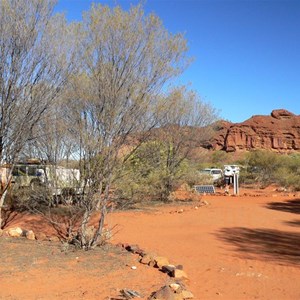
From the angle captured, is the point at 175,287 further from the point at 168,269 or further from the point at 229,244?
the point at 229,244

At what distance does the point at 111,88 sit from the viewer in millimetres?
7746

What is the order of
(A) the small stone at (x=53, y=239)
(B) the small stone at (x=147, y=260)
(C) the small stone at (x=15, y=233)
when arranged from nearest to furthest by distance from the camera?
1. (B) the small stone at (x=147, y=260)
2. (A) the small stone at (x=53, y=239)
3. (C) the small stone at (x=15, y=233)

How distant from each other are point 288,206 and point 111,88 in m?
13.3

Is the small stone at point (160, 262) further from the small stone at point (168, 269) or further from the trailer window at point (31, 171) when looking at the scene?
the trailer window at point (31, 171)

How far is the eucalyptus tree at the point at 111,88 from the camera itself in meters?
7.76

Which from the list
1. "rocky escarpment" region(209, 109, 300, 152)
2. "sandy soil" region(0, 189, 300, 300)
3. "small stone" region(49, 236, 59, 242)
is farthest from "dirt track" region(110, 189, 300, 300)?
"rocky escarpment" region(209, 109, 300, 152)

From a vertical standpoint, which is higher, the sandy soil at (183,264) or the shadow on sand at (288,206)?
the shadow on sand at (288,206)

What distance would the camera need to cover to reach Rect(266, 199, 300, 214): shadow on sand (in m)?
16.7

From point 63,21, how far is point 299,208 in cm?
1326

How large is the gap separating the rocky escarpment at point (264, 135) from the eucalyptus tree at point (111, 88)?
72358mm

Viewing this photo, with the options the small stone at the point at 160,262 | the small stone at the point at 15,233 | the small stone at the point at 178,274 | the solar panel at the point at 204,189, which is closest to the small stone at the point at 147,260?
the small stone at the point at 160,262

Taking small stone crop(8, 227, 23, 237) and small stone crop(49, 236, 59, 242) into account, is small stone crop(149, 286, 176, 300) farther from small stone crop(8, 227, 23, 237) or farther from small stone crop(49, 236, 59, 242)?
small stone crop(8, 227, 23, 237)

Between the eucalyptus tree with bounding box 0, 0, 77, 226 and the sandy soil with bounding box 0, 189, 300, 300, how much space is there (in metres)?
2.67

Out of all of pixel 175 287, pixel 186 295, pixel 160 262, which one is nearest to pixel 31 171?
pixel 160 262
